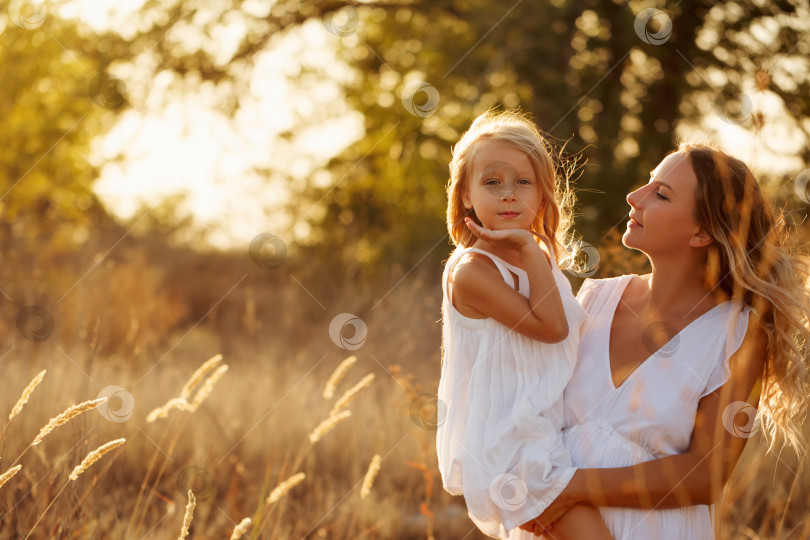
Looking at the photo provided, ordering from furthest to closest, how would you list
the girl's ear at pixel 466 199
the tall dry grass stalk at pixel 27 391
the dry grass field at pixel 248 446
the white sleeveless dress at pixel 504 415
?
the dry grass field at pixel 248 446, the girl's ear at pixel 466 199, the white sleeveless dress at pixel 504 415, the tall dry grass stalk at pixel 27 391

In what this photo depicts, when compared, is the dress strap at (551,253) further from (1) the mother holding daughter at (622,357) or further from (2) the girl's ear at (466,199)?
(2) the girl's ear at (466,199)

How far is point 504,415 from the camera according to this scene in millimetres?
2115

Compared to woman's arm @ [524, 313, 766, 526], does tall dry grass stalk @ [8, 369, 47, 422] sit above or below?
above

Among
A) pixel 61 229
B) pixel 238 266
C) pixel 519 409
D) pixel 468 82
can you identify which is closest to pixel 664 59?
pixel 468 82

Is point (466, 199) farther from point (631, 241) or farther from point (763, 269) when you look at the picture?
point (763, 269)

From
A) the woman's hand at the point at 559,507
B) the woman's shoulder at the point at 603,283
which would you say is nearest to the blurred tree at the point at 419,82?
the woman's shoulder at the point at 603,283

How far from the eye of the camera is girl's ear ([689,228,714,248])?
2326 millimetres

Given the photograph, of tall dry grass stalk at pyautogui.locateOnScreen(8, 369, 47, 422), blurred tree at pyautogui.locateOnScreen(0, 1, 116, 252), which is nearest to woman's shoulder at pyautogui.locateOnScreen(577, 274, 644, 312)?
tall dry grass stalk at pyautogui.locateOnScreen(8, 369, 47, 422)

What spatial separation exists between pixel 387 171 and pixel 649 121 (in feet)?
11.7

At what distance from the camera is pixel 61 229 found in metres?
11.1

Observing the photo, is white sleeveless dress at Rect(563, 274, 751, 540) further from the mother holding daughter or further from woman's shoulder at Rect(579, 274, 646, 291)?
woman's shoulder at Rect(579, 274, 646, 291)

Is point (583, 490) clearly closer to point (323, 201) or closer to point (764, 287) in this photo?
A: point (764, 287)

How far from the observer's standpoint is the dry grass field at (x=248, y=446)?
2934 mm

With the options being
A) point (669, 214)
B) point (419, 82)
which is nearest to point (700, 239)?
point (669, 214)
